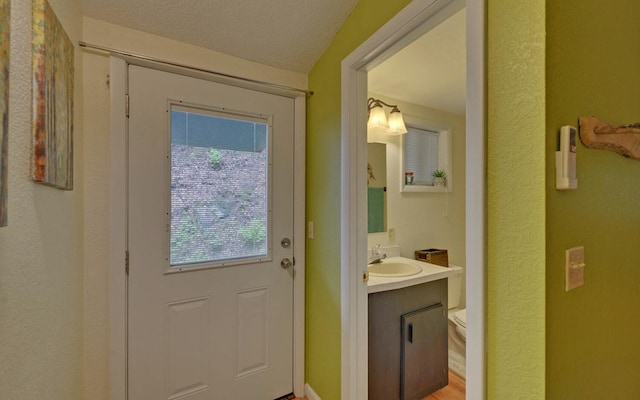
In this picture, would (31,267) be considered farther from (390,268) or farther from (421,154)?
(421,154)

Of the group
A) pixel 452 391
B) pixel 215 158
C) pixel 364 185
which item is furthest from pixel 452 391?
pixel 215 158

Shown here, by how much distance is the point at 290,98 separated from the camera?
1.64 meters

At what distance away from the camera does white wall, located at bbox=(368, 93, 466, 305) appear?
7.02ft

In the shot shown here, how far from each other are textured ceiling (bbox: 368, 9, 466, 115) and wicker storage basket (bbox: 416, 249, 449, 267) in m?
1.23

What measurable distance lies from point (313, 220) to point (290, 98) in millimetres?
741

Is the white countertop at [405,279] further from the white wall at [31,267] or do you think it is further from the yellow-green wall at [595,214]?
the white wall at [31,267]

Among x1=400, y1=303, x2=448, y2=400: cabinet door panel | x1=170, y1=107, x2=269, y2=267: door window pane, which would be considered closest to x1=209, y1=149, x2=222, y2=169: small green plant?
x1=170, y1=107, x2=269, y2=267: door window pane

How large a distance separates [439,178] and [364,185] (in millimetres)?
1348

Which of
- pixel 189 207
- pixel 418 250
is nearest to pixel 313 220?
pixel 189 207

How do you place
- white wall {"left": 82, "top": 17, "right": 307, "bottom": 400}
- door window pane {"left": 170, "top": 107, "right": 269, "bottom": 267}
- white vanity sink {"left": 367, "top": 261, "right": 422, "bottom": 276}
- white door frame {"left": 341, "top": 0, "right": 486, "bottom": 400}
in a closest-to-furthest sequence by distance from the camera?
white door frame {"left": 341, "top": 0, "right": 486, "bottom": 400} < white wall {"left": 82, "top": 17, "right": 307, "bottom": 400} < door window pane {"left": 170, "top": 107, "right": 269, "bottom": 267} < white vanity sink {"left": 367, "top": 261, "right": 422, "bottom": 276}

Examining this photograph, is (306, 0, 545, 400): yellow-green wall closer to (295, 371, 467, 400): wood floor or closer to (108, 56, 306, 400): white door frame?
(295, 371, 467, 400): wood floor

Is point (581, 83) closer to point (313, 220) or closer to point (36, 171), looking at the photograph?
point (313, 220)

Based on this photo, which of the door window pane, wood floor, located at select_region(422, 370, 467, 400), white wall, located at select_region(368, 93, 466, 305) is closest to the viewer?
the door window pane

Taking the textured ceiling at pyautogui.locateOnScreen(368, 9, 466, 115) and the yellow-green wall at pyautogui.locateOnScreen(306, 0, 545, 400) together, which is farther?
the textured ceiling at pyautogui.locateOnScreen(368, 9, 466, 115)
